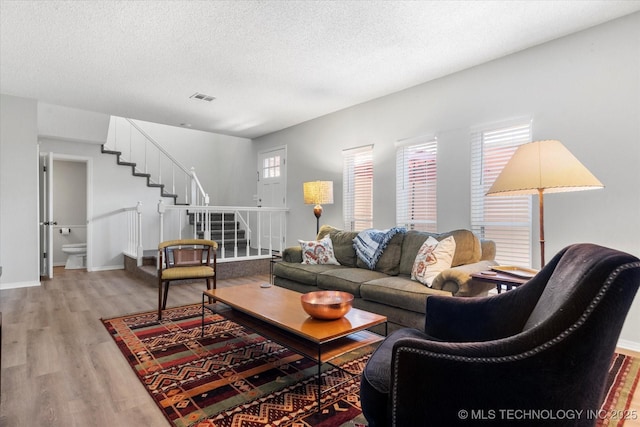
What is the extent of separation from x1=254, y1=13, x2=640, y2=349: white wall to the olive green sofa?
66 centimetres

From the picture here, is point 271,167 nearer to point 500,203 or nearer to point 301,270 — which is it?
point 301,270

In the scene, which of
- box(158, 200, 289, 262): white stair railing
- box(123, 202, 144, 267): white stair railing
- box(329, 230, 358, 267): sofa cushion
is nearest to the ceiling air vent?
box(158, 200, 289, 262): white stair railing

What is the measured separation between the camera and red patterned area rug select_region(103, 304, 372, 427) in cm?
174

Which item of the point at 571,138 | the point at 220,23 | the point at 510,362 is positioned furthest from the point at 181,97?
the point at 510,362

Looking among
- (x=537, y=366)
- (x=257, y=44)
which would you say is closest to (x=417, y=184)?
(x=257, y=44)

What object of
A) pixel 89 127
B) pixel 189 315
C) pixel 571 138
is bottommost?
pixel 189 315

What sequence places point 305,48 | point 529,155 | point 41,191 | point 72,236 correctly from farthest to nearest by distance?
1. point 72,236
2. point 41,191
3. point 305,48
4. point 529,155

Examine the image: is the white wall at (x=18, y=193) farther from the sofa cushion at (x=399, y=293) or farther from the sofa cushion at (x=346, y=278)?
the sofa cushion at (x=399, y=293)

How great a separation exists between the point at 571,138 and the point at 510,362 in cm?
274

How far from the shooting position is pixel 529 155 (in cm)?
206

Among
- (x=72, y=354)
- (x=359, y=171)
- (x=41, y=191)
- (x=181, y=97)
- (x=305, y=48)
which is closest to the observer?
(x=72, y=354)

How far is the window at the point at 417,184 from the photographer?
3969 millimetres

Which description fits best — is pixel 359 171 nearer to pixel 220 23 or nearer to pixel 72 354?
pixel 220 23

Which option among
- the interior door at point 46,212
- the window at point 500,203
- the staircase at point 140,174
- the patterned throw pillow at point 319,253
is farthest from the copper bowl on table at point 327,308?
the staircase at point 140,174
